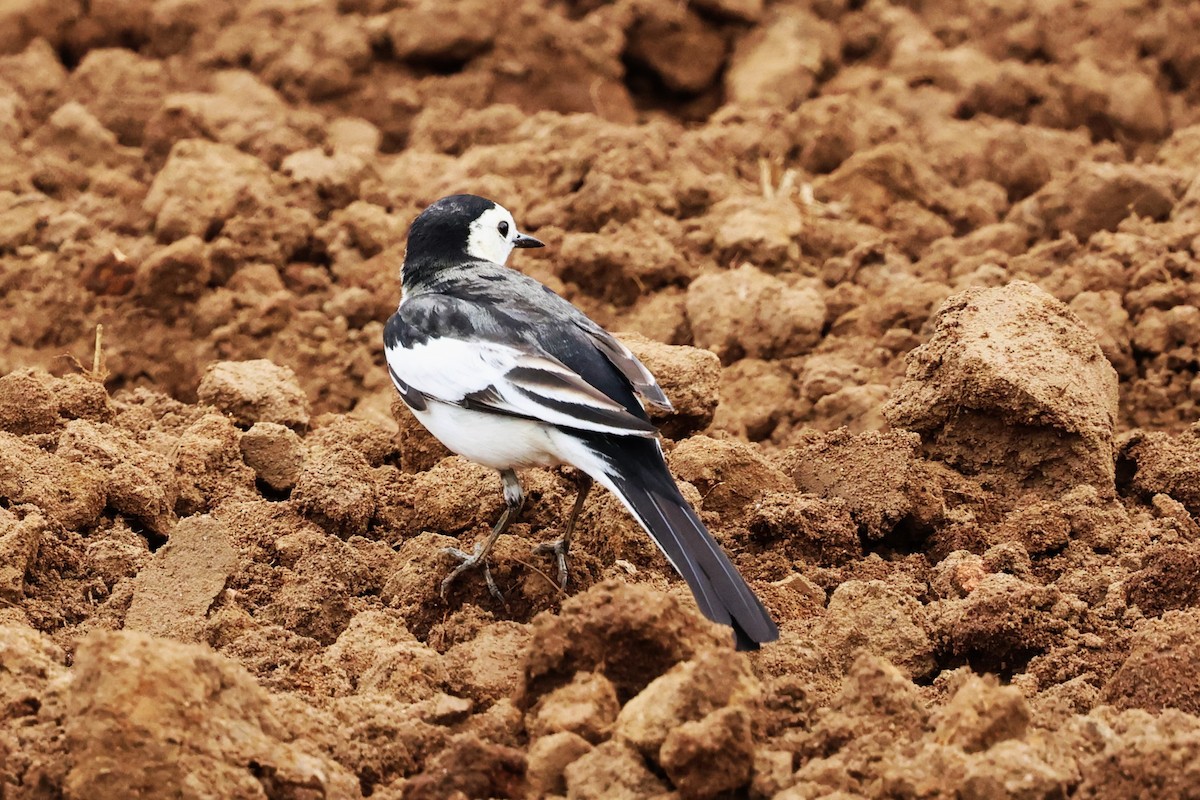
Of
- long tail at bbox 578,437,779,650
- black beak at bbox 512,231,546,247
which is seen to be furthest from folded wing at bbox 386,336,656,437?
black beak at bbox 512,231,546,247

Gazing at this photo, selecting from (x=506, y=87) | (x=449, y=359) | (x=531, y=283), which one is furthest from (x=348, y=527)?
(x=506, y=87)

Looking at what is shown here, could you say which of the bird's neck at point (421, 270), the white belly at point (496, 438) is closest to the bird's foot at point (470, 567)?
the white belly at point (496, 438)

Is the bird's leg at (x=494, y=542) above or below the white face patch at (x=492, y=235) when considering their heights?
below

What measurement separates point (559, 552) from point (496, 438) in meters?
0.42

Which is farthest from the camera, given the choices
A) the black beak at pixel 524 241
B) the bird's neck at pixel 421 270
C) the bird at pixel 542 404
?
the black beak at pixel 524 241

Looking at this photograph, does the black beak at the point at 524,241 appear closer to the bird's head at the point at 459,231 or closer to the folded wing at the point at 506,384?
the bird's head at the point at 459,231

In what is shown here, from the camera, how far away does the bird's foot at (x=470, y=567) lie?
5.04 m

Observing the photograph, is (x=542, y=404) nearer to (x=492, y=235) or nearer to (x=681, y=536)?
(x=681, y=536)

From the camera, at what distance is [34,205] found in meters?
8.45

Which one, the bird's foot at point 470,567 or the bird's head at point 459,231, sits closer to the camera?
the bird's foot at point 470,567

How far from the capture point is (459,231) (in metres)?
6.24

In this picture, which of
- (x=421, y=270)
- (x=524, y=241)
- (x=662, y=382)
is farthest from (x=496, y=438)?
(x=524, y=241)

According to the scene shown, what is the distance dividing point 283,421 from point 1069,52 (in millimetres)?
6292

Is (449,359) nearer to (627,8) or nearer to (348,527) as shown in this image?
(348,527)
